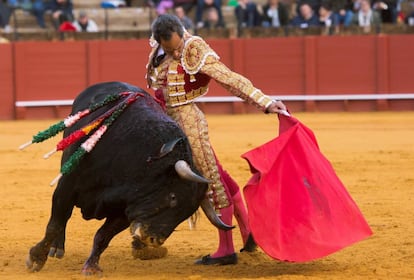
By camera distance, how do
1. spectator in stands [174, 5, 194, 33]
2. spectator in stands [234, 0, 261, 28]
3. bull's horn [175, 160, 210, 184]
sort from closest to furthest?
1. bull's horn [175, 160, 210, 184]
2. spectator in stands [174, 5, 194, 33]
3. spectator in stands [234, 0, 261, 28]

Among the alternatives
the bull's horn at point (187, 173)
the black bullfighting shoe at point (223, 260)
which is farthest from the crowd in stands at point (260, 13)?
the bull's horn at point (187, 173)

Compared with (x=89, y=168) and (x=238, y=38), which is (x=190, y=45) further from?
(x=238, y=38)

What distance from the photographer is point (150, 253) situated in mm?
5801

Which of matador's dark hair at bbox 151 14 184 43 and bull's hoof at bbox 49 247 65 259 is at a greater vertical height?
matador's dark hair at bbox 151 14 184 43

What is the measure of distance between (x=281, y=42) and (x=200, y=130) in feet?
34.7

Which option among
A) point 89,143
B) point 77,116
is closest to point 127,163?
point 89,143

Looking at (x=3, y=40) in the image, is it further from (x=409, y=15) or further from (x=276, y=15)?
(x=409, y=15)

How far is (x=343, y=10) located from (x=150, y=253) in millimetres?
10943

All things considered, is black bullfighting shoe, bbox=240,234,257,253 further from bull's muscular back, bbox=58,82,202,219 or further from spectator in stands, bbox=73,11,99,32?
spectator in stands, bbox=73,11,99,32

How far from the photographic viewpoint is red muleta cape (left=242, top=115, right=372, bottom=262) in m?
5.25

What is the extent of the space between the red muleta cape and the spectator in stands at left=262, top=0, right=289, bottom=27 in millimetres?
10853

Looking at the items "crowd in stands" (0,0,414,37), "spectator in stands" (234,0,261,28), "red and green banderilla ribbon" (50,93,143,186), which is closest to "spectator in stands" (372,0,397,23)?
"crowd in stands" (0,0,414,37)

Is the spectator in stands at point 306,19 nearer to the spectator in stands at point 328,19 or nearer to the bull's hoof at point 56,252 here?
the spectator in stands at point 328,19

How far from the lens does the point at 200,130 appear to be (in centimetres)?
548
